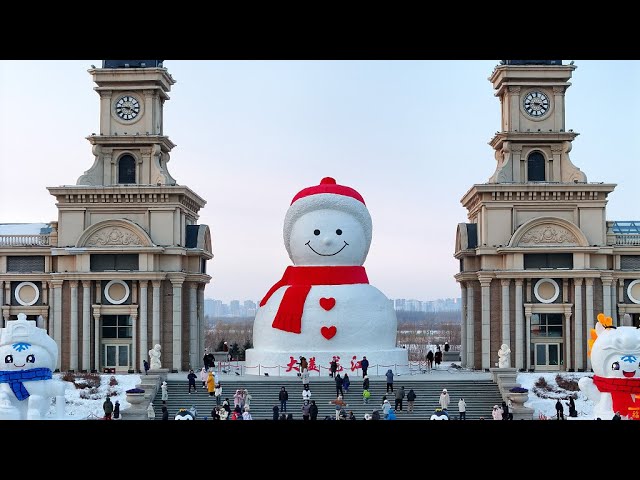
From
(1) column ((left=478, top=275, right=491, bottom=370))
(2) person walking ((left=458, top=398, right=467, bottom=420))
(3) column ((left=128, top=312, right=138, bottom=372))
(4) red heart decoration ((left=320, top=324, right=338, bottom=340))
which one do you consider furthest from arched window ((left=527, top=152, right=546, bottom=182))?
(3) column ((left=128, top=312, right=138, bottom=372))

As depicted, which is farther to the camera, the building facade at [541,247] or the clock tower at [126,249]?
the clock tower at [126,249]

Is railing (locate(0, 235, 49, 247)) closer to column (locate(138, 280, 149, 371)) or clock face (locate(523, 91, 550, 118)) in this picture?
column (locate(138, 280, 149, 371))

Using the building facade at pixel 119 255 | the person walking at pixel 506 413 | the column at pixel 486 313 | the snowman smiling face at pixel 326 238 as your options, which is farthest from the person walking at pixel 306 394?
the column at pixel 486 313

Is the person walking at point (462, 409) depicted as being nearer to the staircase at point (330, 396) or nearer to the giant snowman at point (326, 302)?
the staircase at point (330, 396)

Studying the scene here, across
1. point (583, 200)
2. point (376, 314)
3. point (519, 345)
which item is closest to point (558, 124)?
point (583, 200)

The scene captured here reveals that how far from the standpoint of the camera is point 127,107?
1828 inches

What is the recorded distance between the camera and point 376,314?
3884 cm

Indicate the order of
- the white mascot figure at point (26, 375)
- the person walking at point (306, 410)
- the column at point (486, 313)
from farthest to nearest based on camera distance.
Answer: the column at point (486, 313) → the person walking at point (306, 410) → the white mascot figure at point (26, 375)

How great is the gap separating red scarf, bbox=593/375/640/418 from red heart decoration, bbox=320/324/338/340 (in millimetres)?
14111

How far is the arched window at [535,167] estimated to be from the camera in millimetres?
46562

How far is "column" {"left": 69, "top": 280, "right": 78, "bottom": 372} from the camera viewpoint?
44.1 metres

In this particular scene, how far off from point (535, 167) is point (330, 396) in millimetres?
18592

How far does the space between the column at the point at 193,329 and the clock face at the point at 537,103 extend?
18.7m
